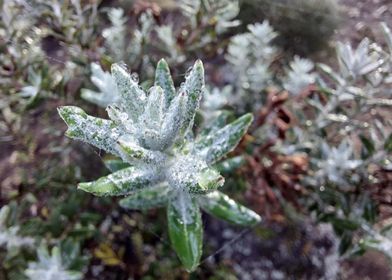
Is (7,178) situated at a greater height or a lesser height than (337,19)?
lesser

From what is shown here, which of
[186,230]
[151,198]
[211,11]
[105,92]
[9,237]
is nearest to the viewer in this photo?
[186,230]

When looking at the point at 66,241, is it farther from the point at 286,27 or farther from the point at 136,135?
the point at 286,27

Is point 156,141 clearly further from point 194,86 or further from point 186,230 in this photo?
point 186,230

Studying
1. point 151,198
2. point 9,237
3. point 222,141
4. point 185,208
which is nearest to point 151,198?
point 151,198

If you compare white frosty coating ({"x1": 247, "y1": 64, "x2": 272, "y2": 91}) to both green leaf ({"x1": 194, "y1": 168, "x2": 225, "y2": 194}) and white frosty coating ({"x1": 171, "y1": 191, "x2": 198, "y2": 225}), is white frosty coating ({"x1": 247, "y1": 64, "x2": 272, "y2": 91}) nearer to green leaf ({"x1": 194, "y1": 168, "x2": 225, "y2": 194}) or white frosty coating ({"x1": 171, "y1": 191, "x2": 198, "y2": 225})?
white frosty coating ({"x1": 171, "y1": 191, "x2": 198, "y2": 225})

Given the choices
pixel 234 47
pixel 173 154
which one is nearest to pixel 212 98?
pixel 234 47

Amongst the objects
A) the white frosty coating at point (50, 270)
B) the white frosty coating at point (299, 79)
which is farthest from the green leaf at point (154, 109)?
the white frosty coating at point (299, 79)

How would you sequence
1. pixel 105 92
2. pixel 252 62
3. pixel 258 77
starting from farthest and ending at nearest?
pixel 252 62
pixel 258 77
pixel 105 92
